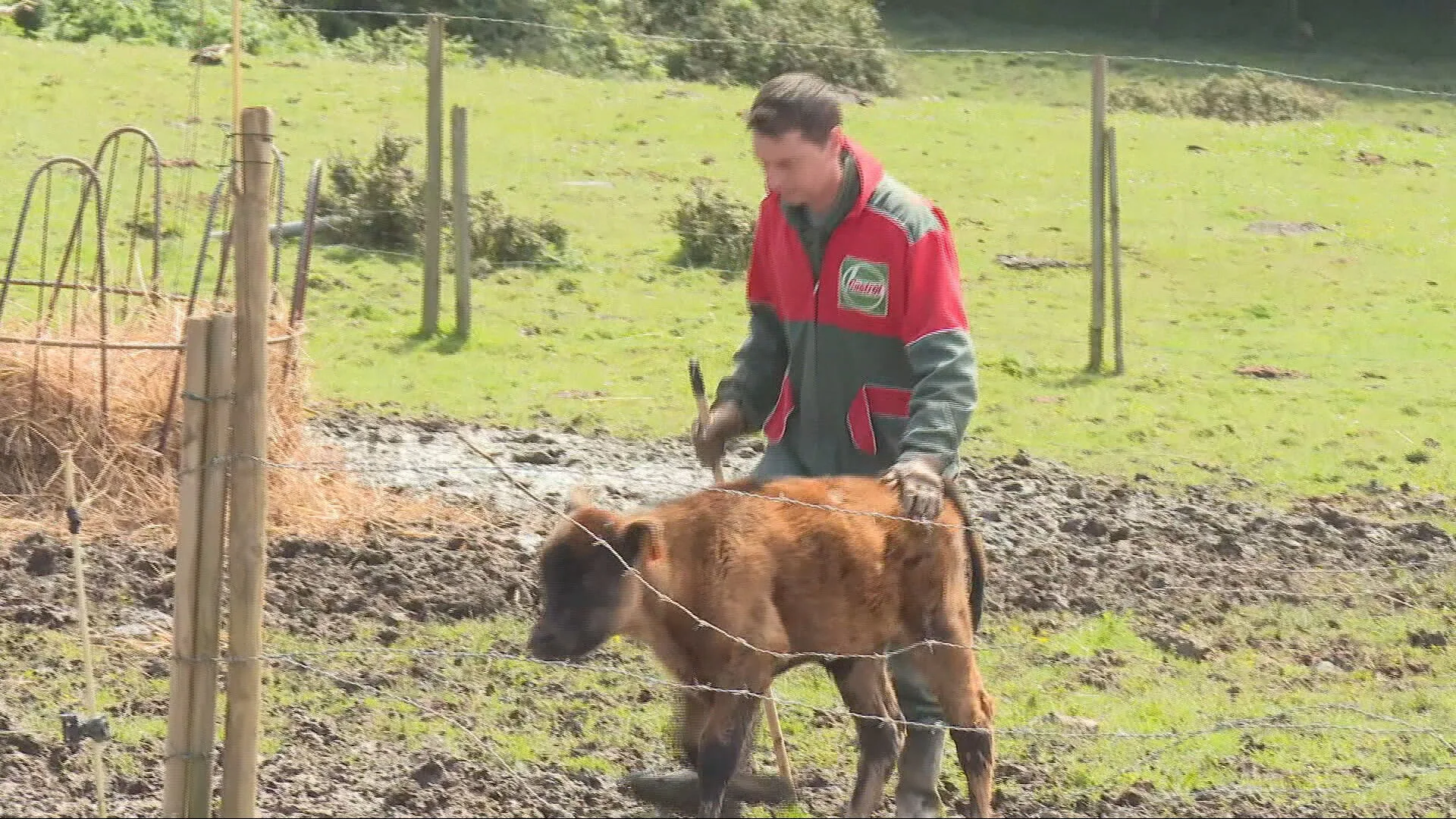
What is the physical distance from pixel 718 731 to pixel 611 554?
1.91 feet

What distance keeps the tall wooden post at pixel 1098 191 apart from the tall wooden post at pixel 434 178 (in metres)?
4.59

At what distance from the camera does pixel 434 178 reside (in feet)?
44.7

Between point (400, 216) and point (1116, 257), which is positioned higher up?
point (1116, 257)

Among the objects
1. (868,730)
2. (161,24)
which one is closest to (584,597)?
(868,730)

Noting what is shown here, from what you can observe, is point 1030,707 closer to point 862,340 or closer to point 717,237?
point 862,340

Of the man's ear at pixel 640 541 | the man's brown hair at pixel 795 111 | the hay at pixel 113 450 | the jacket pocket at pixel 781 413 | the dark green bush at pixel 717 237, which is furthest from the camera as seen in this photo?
the dark green bush at pixel 717 237

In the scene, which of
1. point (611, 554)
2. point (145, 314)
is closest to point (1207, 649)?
point (611, 554)

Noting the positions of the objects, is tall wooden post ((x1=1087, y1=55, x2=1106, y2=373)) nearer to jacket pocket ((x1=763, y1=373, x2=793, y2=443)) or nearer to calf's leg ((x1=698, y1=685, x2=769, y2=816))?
jacket pocket ((x1=763, y1=373, x2=793, y2=443))

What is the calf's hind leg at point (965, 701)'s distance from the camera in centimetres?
557

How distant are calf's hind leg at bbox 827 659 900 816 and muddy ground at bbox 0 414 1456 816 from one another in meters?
0.31

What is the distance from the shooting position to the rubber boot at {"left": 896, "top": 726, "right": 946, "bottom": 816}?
18.5ft

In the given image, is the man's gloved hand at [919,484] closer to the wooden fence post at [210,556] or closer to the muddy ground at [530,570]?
the muddy ground at [530,570]

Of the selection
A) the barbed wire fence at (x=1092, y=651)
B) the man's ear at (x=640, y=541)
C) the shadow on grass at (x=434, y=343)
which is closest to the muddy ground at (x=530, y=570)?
the barbed wire fence at (x=1092, y=651)

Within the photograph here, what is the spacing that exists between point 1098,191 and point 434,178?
4.68 meters
